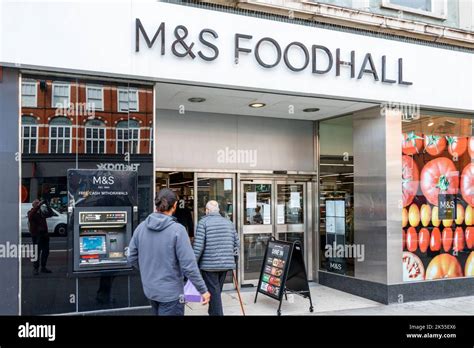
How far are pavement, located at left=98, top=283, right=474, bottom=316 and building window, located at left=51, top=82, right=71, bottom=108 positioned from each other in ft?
11.1

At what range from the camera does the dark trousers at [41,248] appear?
5410mm

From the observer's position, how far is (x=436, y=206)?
7.85m

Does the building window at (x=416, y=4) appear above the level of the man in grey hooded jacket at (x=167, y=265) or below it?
above

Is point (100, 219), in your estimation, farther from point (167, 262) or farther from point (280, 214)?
point (280, 214)

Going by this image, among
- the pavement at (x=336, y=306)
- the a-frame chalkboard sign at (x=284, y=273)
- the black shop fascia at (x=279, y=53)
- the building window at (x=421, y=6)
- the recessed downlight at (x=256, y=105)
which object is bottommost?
the pavement at (x=336, y=306)

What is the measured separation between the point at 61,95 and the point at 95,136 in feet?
2.12

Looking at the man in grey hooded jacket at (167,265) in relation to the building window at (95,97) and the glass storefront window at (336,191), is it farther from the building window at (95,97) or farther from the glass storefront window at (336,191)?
the glass storefront window at (336,191)

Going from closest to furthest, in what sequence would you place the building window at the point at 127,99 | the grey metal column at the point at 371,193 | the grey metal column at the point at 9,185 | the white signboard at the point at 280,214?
1. the grey metal column at the point at 9,185
2. the building window at the point at 127,99
3. the grey metal column at the point at 371,193
4. the white signboard at the point at 280,214

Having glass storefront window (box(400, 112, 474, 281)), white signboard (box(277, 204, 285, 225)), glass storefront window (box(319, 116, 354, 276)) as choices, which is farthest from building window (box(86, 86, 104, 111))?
glass storefront window (box(400, 112, 474, 281))

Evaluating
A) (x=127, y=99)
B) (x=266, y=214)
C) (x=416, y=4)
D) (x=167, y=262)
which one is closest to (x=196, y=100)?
(x=127, y=99)

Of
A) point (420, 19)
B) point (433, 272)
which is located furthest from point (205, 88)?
point (433, 272)

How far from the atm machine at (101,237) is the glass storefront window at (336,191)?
412cm

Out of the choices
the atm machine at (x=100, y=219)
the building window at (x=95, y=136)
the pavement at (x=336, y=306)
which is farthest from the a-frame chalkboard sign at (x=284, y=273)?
the building window at (x=95, y=136)

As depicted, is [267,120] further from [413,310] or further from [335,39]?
[413,310]
